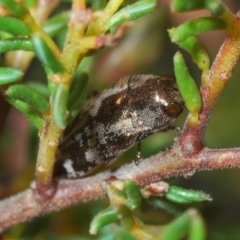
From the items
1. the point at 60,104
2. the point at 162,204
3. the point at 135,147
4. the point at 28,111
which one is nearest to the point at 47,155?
the point at 28,111

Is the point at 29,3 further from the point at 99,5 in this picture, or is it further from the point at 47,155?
the point at 47,155

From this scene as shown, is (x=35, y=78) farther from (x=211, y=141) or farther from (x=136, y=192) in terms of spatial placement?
(x=136, y=192)

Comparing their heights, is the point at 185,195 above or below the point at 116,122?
below

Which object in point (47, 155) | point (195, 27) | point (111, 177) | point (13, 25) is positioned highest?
point (13, 25)

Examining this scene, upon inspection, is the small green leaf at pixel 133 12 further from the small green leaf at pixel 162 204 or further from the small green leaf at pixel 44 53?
the small green leaf at pixel 162 204

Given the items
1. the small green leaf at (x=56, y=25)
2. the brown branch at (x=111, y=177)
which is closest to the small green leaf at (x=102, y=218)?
the brown branch at (x=111, y=177)

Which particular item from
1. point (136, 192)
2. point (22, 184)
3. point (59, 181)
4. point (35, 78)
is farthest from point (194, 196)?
point (35, 78)

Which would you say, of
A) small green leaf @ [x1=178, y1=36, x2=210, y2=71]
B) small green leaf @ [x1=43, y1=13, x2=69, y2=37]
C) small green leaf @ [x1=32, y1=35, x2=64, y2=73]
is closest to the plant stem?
small green leaf @ [x1=32, y1=35, x2=64, y2=73]
